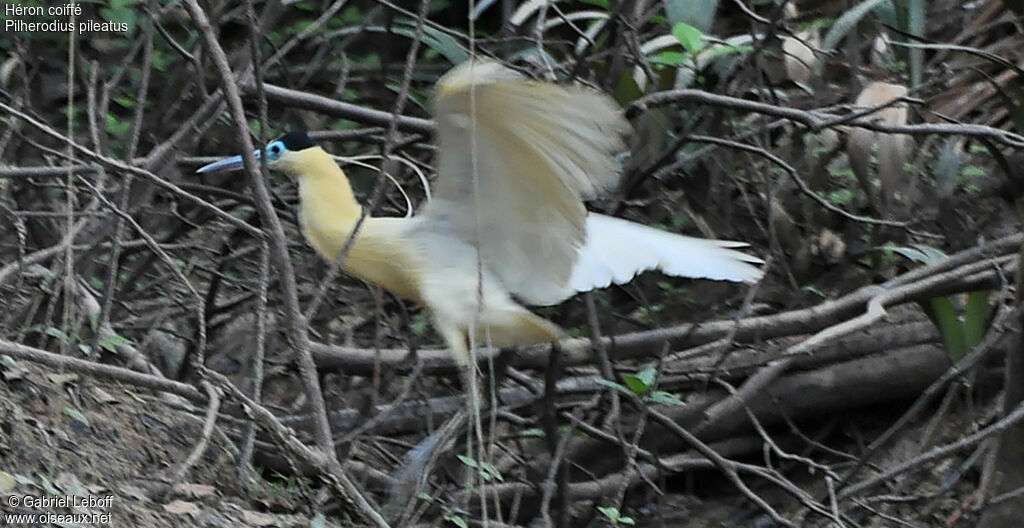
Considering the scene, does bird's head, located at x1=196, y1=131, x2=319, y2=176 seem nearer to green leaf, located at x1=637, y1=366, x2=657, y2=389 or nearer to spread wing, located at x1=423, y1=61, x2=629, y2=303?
spread wing, located at x1=423, y1=61, x2=629, y2=303

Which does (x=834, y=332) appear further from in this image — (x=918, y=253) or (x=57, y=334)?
(x=57, y=334)

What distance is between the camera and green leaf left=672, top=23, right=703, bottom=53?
9.34ft

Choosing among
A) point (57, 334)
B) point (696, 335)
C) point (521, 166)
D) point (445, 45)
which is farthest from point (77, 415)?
point (696, 335)

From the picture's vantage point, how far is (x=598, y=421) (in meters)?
3.26

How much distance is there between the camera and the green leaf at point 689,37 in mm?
2848

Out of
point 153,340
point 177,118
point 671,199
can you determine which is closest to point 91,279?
point 153,340

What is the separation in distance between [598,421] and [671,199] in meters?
0.84

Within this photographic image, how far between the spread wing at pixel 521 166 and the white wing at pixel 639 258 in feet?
0.30

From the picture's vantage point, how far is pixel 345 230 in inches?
109

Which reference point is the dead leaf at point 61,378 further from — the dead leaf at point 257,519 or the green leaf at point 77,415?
the dead leaf at point 257,519

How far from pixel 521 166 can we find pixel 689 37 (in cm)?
73

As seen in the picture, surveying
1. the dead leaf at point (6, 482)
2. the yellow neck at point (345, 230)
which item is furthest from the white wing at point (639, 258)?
the dead leaf at point (6, 482)

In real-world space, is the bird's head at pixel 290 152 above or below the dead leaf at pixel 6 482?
above

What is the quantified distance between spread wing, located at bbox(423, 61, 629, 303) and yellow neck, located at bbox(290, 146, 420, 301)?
0.39 feet
